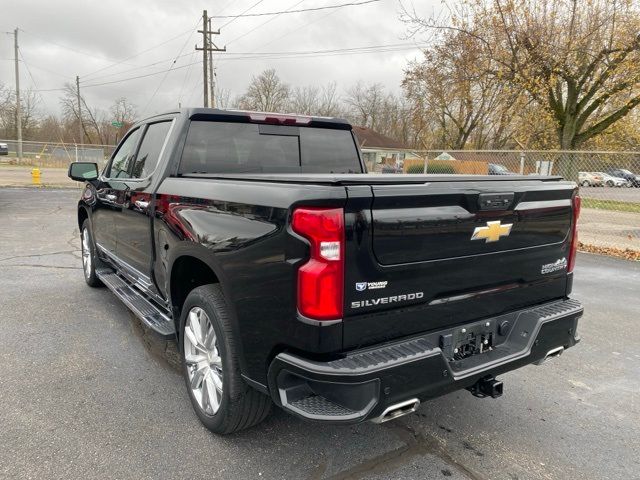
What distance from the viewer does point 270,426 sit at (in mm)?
2875

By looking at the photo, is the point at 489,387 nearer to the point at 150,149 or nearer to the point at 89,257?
the point at 150,149

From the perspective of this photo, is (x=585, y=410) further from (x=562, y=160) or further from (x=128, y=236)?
(x=562, y=160)

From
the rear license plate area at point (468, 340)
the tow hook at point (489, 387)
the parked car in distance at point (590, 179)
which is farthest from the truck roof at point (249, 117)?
the parked car in distance at point (590, 179)

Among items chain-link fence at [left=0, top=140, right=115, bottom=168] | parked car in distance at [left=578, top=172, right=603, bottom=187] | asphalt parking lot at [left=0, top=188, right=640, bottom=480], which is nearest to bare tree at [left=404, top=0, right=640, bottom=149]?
parked car in distance at [left=578, top=172, right=603, bottom=187]

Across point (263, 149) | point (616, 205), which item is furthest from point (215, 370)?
point (616, 205)

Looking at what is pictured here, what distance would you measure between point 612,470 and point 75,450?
290 centimetres

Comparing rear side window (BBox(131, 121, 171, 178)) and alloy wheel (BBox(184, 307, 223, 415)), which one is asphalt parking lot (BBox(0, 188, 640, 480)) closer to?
alloy wheel (BBox(184, 307, 223, 415))

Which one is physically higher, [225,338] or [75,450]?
[225,338]

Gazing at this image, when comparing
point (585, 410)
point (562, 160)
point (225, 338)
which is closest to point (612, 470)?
point (585, 410)

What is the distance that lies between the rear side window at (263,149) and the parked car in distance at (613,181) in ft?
36.0

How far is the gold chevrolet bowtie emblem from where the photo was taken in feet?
7.84

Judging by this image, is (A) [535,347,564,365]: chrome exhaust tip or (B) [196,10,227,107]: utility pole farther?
(B) [196,10,227,107]: utility pole

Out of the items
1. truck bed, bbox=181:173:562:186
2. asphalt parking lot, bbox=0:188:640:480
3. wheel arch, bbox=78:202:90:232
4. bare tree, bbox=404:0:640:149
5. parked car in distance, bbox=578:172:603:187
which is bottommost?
asphalt parking lot, bbox=0:188:640:480

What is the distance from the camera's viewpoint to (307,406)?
2.10 meters
